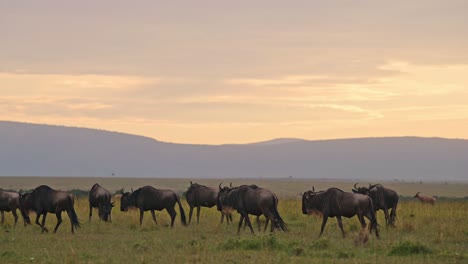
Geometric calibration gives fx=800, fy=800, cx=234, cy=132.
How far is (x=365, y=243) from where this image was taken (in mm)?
22391

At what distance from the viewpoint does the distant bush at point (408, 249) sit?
2033 centimetres

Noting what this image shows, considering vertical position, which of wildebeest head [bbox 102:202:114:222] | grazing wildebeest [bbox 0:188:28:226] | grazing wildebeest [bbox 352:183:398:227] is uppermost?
grazing wildebeest [bbox 352:183:398:227]

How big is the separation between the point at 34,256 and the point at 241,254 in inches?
202

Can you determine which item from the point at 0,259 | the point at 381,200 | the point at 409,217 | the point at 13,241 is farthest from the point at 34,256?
the point at 409,217

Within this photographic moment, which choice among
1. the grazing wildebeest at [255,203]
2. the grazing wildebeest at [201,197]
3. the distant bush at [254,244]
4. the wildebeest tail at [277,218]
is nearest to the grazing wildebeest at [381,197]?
the wildebeest tail at [277,218]

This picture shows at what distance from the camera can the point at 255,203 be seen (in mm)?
26250

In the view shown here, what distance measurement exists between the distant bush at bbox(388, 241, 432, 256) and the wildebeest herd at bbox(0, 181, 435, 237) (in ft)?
8.67

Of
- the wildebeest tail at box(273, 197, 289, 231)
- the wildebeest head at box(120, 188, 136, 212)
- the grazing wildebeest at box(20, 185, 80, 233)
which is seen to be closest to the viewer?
the wildebeest tail at box(273, 197, 289, 231)

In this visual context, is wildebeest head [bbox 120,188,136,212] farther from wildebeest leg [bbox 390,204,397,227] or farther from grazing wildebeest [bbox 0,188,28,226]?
wildebeest leg [bbox 390,204,397,227]

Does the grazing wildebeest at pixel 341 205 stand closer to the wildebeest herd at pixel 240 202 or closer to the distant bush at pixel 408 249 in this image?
the wildebeest herd at pixel 240 202

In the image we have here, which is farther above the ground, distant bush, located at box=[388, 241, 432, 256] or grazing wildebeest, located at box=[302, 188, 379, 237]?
grazing wildebeest, located at box=[302, 188, 379, 237]

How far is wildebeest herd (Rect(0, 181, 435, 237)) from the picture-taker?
24.1 m

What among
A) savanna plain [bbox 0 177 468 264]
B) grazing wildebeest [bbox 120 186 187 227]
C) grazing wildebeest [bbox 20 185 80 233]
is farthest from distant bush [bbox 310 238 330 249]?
grazing wildebeest [bbox 120 186 187 227]

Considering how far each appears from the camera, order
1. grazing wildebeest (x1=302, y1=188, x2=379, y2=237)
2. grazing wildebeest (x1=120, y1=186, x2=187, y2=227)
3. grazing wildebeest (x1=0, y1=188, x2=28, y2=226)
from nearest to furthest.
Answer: grazing wildebeest (x1=302, y1=188, x2=379, y2=237) < grazing wildebeest (x1=120, y1=186, x2=187, y2=227) < grazing wildebeest (x1=0, y1=188, x2=28, y2=226)
